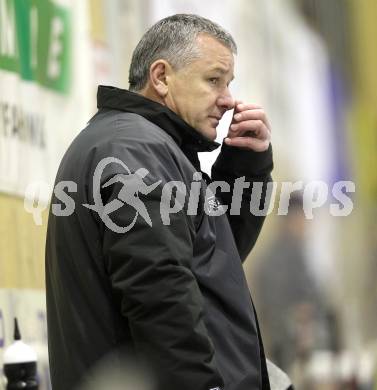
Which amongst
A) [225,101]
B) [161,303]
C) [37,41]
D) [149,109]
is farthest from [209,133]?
[37,41]

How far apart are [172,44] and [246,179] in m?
0.64

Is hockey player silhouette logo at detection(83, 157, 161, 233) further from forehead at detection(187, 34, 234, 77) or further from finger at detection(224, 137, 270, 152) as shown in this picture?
finger at detection(224, 137, 270, 152)

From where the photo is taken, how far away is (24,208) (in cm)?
473

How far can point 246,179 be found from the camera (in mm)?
3795

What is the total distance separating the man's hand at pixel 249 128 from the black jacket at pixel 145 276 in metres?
0.28

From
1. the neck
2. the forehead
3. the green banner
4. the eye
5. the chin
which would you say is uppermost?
the green banner

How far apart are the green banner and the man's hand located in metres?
1.22

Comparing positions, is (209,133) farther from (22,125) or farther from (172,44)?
(22,125)

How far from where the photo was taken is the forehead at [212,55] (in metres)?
3.32

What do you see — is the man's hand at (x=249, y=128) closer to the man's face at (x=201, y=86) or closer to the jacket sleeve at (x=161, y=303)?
the man's face at (x=201, y=86)

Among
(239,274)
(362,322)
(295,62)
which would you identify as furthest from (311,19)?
(239,274)

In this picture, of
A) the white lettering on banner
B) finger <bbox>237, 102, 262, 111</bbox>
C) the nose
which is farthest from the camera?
the white lettering on banner

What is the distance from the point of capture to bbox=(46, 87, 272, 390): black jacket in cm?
286

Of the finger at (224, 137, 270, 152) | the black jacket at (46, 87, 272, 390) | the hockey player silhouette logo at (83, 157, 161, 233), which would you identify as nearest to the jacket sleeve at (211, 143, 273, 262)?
the finger at (224, 137, 270, 152)
